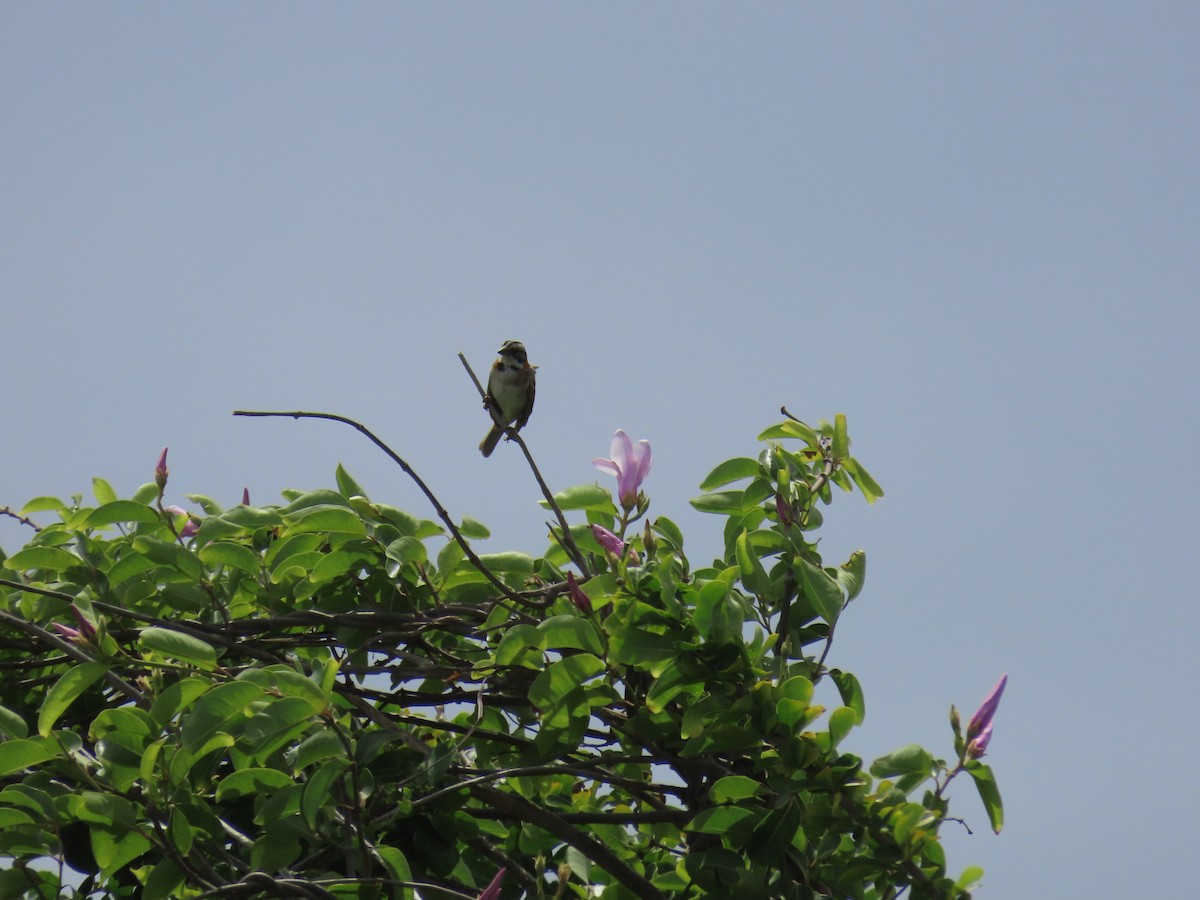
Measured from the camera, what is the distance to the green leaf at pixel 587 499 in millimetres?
2744

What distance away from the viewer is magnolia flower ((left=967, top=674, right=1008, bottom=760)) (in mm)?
2105

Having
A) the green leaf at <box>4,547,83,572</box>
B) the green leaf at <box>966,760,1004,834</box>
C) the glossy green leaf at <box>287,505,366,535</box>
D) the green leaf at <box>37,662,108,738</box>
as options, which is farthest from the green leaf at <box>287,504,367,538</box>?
the green leaf at <box>966,760,1004,834</box>

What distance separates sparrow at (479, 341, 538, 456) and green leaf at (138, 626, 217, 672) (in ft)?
12.9

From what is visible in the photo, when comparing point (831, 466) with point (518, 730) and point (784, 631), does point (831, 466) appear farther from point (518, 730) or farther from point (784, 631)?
point (518, 730)

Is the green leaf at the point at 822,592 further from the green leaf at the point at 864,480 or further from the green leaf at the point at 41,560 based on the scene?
the green leaf at the point at 41,560

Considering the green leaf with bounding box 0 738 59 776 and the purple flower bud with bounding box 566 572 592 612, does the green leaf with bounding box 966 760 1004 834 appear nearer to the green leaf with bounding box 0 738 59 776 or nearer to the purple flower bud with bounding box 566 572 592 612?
the purple flower bud with bounding box 566 572 592 612

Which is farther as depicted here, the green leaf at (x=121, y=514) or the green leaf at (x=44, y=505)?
the green leaf at (x=44, y=505)

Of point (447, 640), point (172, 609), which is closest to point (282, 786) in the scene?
point (447, 640)

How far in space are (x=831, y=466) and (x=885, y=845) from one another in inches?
38.0

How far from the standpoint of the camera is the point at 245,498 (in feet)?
10.1

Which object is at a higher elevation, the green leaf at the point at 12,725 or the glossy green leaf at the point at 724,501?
the glossy green leaf at the point at 724,501

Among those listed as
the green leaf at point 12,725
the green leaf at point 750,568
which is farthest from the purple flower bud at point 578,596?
the green leaf at point 12,725

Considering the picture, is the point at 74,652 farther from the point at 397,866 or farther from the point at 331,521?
the point at 397,866

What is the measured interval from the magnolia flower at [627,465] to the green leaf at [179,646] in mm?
928
